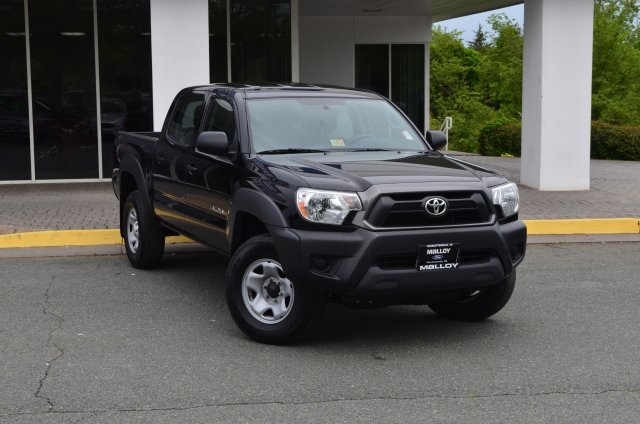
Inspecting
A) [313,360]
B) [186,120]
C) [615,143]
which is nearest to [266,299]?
[313,360]

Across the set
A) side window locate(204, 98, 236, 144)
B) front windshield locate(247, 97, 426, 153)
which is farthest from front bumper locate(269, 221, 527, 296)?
side window locate(204, 98, 236, 144)

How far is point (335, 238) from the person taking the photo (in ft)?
19.3

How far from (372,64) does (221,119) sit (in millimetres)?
16633

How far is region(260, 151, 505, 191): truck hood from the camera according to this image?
6109 mm

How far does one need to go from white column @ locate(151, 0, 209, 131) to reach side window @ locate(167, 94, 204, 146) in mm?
5298

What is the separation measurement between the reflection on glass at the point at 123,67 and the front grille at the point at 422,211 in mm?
11186

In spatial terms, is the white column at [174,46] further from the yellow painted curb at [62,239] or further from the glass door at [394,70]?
the glass door at [394,70]

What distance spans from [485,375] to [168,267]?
4.56 m

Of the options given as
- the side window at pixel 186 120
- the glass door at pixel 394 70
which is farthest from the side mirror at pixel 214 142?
the glass door at pixel 394 70

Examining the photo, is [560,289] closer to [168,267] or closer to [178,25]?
[168,267]

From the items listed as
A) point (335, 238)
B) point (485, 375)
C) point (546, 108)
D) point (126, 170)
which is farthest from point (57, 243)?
point (546, 108)

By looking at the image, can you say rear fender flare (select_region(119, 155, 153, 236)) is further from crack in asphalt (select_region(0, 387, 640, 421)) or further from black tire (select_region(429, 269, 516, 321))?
crack in asphalt (select_region(0, 387, 640, 421))

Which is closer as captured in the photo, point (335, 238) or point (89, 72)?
point (335, 238)

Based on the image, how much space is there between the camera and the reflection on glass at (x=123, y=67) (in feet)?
53.7
